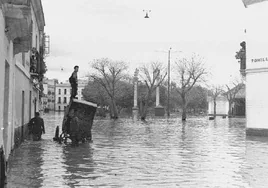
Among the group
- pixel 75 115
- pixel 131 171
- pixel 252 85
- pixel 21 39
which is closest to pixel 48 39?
pixel 252 85

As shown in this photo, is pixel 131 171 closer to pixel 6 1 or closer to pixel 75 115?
pixel 6 1

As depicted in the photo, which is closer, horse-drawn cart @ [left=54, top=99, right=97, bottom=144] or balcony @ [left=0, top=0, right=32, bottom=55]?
balcony @ [left=0, top=0, right=32, bottom=55]

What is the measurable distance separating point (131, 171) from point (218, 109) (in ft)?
195

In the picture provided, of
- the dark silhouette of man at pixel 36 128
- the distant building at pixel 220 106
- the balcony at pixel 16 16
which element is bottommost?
the dark silhouette of man at pixel 36 128

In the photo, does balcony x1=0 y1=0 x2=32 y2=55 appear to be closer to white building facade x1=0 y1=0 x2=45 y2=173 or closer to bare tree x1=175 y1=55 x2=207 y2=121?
white building facade x1=0 y1=0 x2=45 y2=173

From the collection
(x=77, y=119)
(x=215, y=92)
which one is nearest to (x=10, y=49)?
(x=77, y=119)

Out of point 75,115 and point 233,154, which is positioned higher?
point 75,115

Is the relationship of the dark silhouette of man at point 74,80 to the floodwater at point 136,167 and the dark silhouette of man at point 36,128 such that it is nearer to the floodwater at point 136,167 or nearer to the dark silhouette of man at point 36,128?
the dark silhouette of man at point 36,128

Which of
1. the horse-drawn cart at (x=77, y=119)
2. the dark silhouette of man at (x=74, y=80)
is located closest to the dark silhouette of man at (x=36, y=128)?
the horse-drawn cart at (x=77, y=119)

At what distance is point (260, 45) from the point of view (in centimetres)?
2166

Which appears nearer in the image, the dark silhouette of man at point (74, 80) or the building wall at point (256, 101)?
the dark silhouette of man at point (74, 80)

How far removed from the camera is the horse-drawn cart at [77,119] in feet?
50.7

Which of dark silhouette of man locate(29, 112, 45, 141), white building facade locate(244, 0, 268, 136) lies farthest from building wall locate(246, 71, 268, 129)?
dark silhouette of man locate(29, 112, 45, 141)

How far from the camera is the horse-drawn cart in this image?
50.7ft
